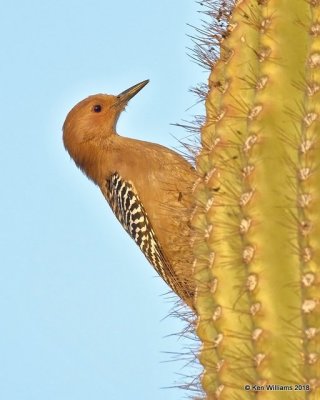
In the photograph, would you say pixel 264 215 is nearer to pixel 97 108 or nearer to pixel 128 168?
pixel 128 168

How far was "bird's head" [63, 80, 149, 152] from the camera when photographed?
8.81 metres

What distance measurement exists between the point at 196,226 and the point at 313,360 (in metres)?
0.88

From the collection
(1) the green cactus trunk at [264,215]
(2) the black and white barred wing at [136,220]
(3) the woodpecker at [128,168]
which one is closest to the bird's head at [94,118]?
(3) the woodpecker at [128,168]

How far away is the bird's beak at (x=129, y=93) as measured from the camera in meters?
→ 8.95

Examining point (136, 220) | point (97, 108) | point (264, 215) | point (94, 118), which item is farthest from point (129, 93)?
point (264, 215)

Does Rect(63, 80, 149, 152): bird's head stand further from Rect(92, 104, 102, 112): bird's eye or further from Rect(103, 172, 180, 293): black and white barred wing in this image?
Rect(103, 172, 180, 293): black and white barred wing

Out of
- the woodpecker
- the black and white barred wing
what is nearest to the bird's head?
the woodpecker

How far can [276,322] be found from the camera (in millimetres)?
3498

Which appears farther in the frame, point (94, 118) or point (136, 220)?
point (94, 118)

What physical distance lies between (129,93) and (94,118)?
18.2 inches

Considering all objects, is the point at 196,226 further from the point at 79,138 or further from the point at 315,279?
the point at 79,138

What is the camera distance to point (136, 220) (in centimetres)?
828

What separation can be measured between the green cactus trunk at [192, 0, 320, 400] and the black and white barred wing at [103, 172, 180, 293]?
4067 millimetres

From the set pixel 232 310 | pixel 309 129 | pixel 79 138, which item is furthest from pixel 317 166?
pixel 79 138
